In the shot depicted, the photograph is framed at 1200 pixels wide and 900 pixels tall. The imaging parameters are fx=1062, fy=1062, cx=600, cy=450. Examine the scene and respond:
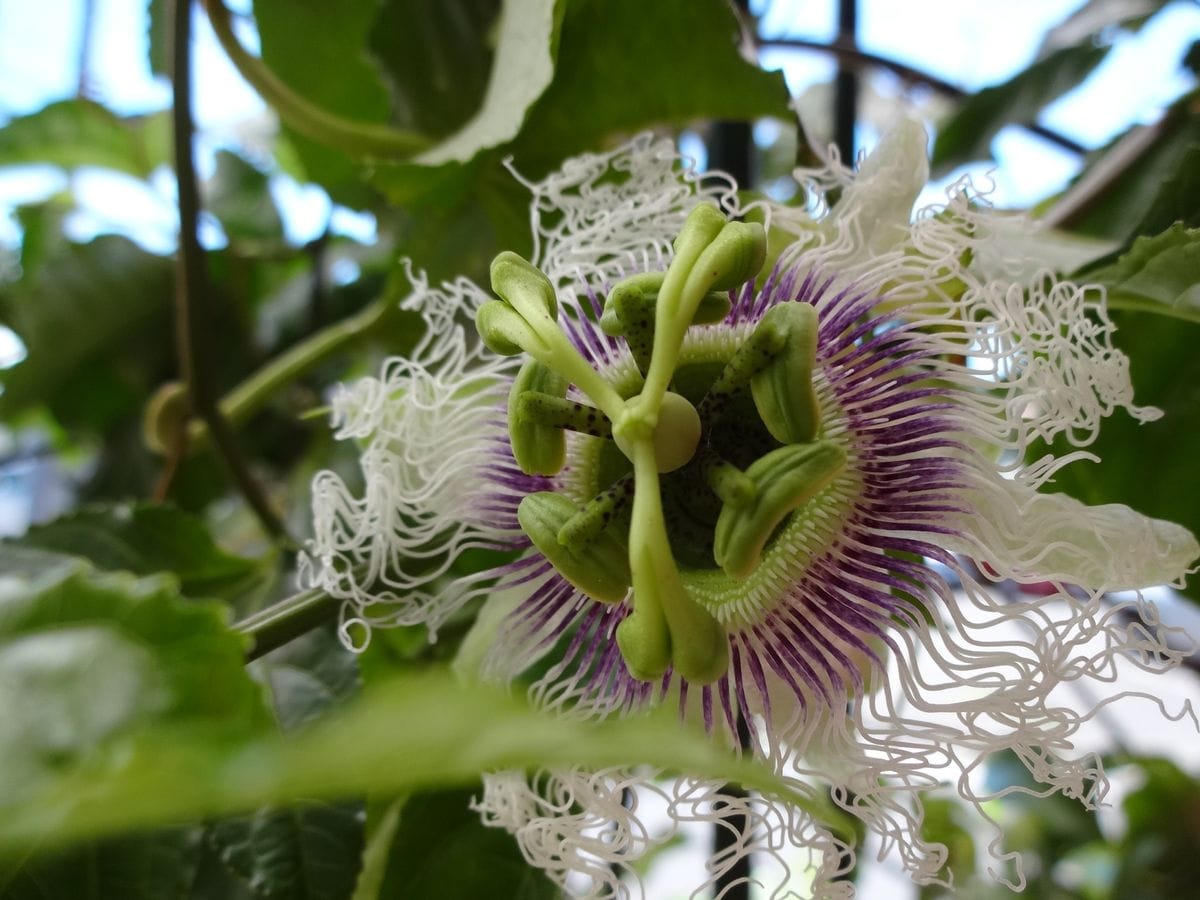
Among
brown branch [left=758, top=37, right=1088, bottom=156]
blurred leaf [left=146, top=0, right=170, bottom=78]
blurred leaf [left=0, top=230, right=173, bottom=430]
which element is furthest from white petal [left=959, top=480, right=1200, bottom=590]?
blurred leaf [left=0, top=230, right=173, bottom=430]

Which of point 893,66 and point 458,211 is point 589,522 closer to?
point 458,211

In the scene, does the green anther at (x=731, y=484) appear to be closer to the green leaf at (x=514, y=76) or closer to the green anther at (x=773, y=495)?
the green anther at (x=773, y=495)

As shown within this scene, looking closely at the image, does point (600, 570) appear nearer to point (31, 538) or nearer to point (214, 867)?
point (214, 867)

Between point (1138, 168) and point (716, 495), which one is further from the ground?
point (1138, 168)

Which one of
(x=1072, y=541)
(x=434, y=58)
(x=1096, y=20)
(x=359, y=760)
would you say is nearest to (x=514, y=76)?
(x=434, y=58)

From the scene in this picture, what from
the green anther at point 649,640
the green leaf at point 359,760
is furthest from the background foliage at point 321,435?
the green anther at point 649,640

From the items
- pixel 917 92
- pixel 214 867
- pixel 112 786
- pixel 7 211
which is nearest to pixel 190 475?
pixel 7 211
